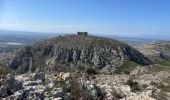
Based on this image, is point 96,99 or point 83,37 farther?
point 83,37

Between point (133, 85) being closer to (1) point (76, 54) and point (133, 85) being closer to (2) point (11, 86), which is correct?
(2) point (11, 86)

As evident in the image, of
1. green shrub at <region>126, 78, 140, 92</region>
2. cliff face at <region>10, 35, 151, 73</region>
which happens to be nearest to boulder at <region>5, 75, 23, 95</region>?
green shrub at <region>126, 78, 140, 92</region>

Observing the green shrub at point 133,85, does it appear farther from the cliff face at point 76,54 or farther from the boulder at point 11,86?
the cliff face at point 76,54

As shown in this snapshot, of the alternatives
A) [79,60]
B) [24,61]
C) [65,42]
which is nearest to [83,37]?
[65,42]

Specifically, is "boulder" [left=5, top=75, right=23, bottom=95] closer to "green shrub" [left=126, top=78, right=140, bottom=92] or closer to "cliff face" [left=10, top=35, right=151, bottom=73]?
"green shrub" [left=126, top=78, right=140, bottom=92]

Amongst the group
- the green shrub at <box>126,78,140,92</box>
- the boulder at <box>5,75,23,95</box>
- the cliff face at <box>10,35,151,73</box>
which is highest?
the boulder at <box>5,75,23,95</box>

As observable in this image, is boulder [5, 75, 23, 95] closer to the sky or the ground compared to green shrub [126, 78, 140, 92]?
closer to the sky

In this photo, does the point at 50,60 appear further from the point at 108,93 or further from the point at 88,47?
the point at 108,93

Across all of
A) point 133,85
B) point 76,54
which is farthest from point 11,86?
point 76,54
